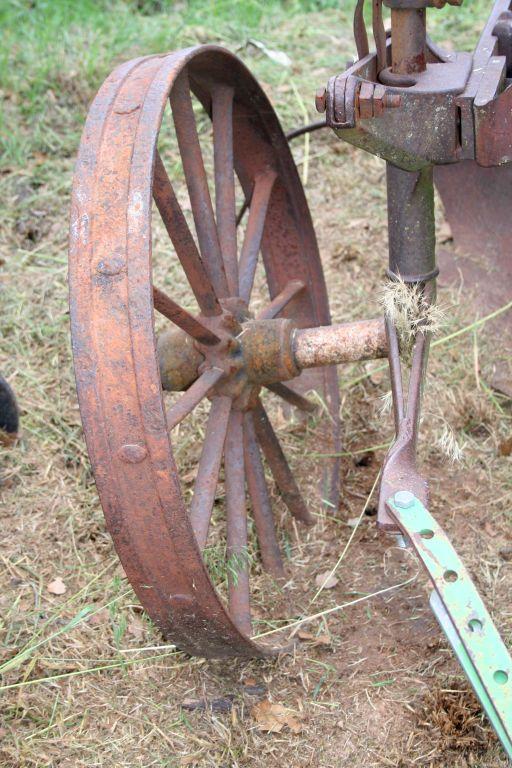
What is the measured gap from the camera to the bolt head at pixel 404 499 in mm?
1826

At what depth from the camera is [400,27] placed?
2.31 metres

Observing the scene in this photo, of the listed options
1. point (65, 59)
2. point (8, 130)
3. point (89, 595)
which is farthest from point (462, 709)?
point (65, 59)

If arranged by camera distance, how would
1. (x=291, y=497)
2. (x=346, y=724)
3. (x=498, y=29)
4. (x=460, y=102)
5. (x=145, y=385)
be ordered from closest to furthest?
(x=145, y=385) → (x=460, y=102) → (x=346, y=724) → (x=498, y=29) → (x=291, y=497)

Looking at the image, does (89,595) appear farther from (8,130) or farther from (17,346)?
(8,130)

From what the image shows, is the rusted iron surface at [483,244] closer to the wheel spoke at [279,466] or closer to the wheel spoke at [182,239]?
the wheel spoke at [279,466]

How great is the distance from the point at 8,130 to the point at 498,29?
238 cm

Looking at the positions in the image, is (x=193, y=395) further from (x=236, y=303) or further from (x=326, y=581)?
(x=326, y=581)

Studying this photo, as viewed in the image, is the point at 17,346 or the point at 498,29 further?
the point at 17,346

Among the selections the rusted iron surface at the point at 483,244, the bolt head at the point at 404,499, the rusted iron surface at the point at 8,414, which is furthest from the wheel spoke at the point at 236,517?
the rusted iron surface at the point at 483,244

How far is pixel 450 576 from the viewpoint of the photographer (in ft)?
5.52

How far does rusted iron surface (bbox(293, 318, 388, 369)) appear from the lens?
250 centimetres

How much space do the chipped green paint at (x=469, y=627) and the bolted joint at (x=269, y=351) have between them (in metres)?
0.82

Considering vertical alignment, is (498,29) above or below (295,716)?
above

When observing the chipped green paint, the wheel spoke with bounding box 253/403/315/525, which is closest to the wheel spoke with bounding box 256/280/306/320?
the wheel spoke with bounding box 253/403/315/525
